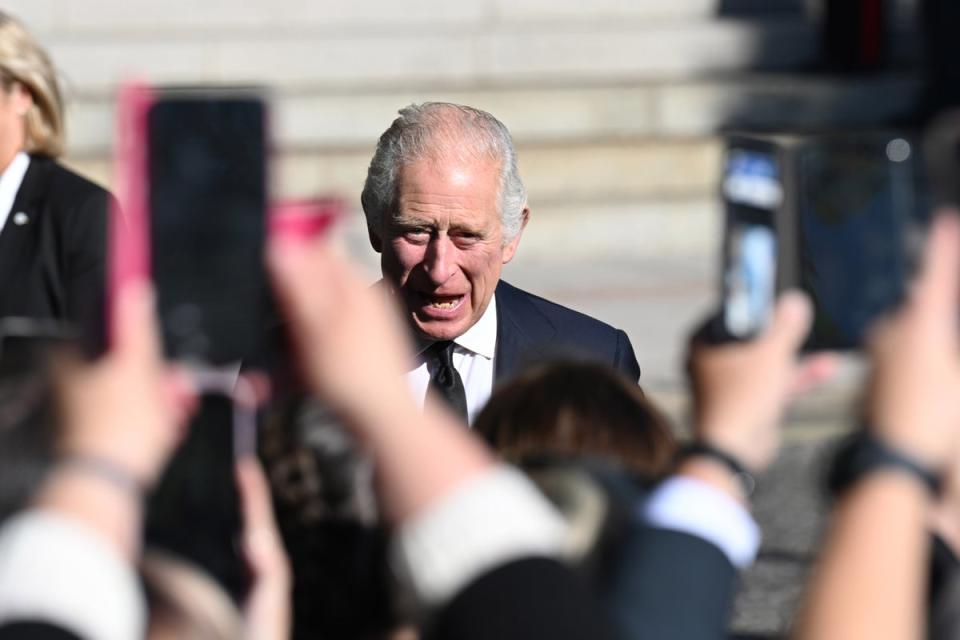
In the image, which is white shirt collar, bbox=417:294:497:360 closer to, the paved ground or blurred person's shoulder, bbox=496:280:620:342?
blurred person's shoulder, bbox=496:280:620:342

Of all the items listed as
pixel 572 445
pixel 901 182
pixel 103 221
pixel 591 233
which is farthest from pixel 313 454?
pixel 591 233

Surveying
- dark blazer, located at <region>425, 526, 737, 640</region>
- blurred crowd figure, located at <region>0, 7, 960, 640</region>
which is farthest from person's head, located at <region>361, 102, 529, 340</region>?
dark blazer, located at <region>425, 526, 737, 640</region>

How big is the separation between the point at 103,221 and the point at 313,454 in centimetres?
197

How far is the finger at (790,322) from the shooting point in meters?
1.54

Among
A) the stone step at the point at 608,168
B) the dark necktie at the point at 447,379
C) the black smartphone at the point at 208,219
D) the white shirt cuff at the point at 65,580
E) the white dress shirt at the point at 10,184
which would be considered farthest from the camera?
the stone step at the point at 608,168

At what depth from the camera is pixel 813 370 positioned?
1612 millimetres

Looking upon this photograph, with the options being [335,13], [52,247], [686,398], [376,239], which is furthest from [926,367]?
[335,13]

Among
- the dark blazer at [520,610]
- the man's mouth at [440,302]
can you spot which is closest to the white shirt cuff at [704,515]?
the dark blazer at [520,610]

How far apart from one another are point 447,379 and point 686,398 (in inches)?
180

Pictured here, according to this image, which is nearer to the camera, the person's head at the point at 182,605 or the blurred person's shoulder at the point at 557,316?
the person's head at the point at 182,605

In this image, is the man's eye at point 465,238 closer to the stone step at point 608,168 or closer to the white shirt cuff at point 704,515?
the white shirt cuff at point 704,515

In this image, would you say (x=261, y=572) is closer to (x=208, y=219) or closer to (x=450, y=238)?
(x=208, y=219)

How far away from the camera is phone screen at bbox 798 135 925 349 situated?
159 cm

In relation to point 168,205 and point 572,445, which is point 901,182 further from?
point 168,205
